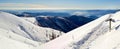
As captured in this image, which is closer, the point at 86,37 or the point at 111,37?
the point at 111,37

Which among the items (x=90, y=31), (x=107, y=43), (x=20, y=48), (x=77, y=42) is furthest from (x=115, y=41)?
(x=20, y=48)

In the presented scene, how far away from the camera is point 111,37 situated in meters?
35.4

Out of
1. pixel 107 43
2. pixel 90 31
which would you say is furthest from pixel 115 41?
pixel 90 31

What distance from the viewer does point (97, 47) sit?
32281 mm

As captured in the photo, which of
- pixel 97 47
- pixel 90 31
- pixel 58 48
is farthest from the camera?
pixel 90 31

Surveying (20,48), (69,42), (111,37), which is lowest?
(20,48)

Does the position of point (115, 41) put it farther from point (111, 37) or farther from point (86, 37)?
point (86, 37)

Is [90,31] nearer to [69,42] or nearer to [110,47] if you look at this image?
[69,42]

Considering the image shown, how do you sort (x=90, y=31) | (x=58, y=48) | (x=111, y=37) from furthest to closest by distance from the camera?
(x=90, y=31)
(x=58, y=48)
(x=111, y=37)

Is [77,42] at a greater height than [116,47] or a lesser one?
lesser

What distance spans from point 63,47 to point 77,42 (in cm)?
248

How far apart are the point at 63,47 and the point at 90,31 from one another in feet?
24.1

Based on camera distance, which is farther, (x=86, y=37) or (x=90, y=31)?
(x=90, y=31)

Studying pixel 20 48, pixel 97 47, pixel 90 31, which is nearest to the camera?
pixel 97 47
